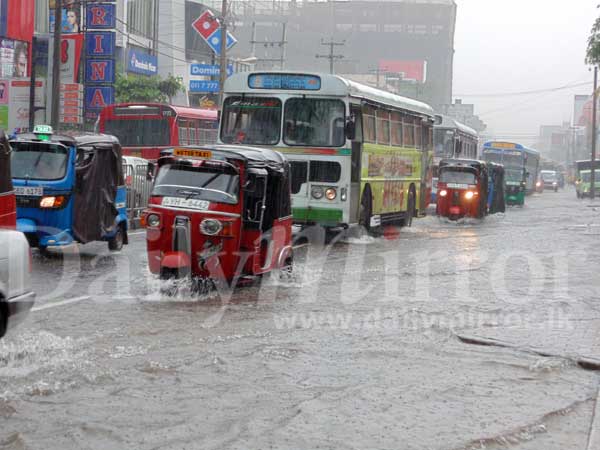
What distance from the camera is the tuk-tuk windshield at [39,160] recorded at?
52.3ft

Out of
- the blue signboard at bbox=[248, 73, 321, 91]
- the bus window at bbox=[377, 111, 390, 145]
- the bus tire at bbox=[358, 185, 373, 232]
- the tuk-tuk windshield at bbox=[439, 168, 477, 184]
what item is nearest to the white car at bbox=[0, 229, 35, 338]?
the blue signboard at bbox=[248, 73, 321, 91]

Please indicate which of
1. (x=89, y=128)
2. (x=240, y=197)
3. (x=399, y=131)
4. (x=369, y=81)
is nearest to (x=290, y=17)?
(x=369, y=81)

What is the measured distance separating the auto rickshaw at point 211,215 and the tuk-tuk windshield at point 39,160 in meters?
3.58

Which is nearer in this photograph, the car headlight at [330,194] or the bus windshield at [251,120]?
the bus windshield at [251,120]

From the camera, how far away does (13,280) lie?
26.6 ft

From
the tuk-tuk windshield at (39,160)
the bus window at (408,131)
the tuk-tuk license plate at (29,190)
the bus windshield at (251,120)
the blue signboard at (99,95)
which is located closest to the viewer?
the tuk-tuk license plate at (29,190)

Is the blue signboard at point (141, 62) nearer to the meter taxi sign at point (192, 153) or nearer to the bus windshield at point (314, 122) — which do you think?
the bus windshield at point (314, 122)

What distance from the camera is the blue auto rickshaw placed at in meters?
15.8

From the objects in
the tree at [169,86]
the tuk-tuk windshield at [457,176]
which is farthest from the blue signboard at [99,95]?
the tree at [169,86]

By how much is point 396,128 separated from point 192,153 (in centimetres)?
1330

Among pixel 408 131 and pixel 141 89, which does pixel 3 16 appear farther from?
pixel 408 131

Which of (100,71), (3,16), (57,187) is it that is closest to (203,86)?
(100,71)

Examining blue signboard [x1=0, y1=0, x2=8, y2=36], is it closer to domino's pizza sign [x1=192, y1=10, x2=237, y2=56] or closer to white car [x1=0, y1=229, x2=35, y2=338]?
domino's pizza sign [x1=192, y1=10, x2=237, y2=56]

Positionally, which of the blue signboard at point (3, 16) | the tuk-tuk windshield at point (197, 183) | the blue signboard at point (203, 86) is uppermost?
the blue signboard at point (3, 16)
